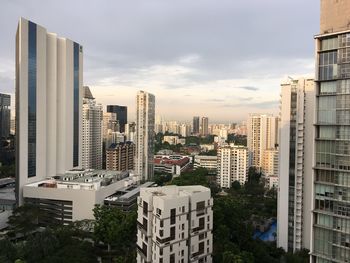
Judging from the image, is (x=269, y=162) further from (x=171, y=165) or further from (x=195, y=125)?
(x=195, y=125)

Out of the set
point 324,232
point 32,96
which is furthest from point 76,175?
point 324,232

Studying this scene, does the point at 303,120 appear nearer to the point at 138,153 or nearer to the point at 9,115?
the point at 138,153

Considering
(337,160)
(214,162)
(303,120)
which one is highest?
(303,120)

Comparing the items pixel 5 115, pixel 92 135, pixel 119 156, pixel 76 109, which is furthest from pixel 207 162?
pixel 5 115

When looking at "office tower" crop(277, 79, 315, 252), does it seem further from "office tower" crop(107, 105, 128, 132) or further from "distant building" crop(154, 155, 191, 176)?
"office tower" crop(107, 105, 128, 132)

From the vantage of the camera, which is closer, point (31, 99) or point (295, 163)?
point (295, 163)

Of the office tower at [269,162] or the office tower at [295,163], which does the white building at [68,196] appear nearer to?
the office tower at [295,163]

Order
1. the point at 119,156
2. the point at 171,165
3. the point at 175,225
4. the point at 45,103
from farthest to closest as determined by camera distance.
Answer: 1. the point at 171,165
2. the point at 119,156
3. the point at 45,103
4. the point at 175,225
